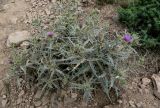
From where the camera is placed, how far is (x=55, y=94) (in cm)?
282

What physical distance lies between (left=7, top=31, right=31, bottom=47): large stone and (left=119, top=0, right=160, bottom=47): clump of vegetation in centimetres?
97

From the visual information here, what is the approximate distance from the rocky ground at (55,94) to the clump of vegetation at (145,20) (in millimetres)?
134

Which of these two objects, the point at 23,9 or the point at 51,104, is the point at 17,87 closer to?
the point at 51,104

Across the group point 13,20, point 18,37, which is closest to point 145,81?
point 18,37

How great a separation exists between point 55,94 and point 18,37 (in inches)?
32.6

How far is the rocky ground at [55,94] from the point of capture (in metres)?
2.83

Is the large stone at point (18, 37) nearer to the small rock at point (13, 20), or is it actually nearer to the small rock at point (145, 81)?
the small rock at point (13, 20)

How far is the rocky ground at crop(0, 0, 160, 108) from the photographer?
2834 millimetres

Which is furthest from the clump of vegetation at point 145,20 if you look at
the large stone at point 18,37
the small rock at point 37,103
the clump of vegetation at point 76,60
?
the small rock at point 37,103

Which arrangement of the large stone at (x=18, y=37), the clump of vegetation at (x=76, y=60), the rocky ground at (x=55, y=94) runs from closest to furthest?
1. the clump of vegetation at (x=76, y=60)
2. the rocky ground at (x=55, y=94)
3. the large stone at (x=18, y=37)

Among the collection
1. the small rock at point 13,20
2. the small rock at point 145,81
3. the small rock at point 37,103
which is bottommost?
the small rock at point 37,103

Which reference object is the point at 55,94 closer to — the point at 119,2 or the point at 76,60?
the point at 76,60

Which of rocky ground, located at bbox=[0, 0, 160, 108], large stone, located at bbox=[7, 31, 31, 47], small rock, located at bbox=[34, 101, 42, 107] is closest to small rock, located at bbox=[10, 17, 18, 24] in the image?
rocky ground, located at bbox=[0, 0, 160, 108]

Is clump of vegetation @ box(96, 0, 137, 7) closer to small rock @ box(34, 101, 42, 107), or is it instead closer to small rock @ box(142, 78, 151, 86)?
small rock @ box(142, 78, 151, 86)
